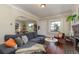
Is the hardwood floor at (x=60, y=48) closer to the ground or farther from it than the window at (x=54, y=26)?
closer to the ground

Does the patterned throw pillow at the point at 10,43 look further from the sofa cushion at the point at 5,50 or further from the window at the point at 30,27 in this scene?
the window at the point at 30,27

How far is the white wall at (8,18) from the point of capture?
219cm

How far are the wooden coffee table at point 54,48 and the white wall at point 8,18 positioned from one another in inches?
27.3

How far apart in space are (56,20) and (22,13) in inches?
30.2

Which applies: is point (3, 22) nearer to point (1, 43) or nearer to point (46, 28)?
point (1, 43)

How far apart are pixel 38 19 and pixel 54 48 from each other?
74 cm

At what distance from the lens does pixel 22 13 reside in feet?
7.41

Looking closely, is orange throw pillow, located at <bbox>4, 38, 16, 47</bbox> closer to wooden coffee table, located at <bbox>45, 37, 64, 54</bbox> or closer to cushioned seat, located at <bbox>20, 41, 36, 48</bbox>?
cushioned seat, located at <bbox>20, 41, 36, 48</bbox>

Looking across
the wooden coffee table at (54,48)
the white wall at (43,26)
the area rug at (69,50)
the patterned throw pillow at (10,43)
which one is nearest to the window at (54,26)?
the white wall at (43,26)

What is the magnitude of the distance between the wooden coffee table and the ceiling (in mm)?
675

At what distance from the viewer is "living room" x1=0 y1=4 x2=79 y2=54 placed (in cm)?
215

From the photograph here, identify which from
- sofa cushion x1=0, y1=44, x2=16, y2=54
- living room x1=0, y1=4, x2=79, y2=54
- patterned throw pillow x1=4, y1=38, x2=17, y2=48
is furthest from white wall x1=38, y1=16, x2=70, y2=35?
sofa cushion x1=0, y1=44, x2=16, y2=54

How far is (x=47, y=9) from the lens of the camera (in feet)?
7.20
